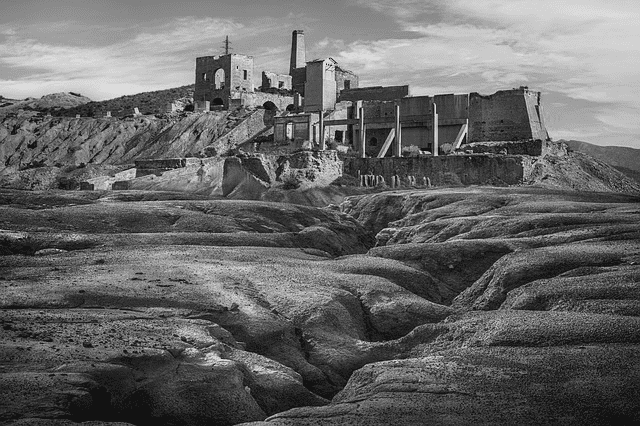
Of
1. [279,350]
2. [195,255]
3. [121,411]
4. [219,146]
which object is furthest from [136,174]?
[121,411]

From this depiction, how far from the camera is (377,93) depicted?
238 ft

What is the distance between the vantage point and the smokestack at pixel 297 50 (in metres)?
90.9

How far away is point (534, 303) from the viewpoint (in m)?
18.6

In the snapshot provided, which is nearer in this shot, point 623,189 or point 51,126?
point 623,189

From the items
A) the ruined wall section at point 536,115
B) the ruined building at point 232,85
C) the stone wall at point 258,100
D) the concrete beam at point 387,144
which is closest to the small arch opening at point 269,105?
the ruined building at point 232,85

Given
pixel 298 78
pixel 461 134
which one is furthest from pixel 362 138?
pixel 298 78

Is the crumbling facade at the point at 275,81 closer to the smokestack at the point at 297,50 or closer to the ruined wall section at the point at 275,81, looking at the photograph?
the ruined wall section at the point at 275,81

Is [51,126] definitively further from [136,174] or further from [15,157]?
[136,174]

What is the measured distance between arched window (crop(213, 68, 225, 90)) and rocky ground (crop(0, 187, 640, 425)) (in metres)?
56.7

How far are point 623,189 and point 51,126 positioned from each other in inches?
2153

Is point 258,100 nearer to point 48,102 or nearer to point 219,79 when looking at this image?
point 219,79

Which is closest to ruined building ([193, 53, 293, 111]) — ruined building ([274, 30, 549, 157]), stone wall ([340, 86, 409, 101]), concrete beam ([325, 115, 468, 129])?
stone wall ([340, 86, 409, 101])

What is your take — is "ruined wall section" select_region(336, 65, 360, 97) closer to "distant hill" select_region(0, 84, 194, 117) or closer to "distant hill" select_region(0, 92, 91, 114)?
"distant hill" select_region(0, 84, 194, 117)

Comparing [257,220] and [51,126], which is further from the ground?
[51,126]
